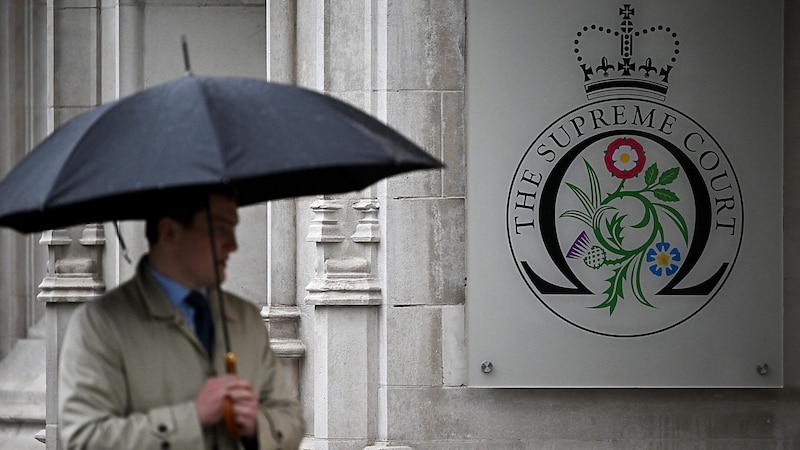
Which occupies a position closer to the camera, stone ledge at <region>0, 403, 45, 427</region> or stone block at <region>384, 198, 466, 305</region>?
stone block at <region>384, 198, 466, 305</region>

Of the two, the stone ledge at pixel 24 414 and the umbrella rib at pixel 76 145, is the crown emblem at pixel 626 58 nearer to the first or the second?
the umbrella rib at pixel 76 145

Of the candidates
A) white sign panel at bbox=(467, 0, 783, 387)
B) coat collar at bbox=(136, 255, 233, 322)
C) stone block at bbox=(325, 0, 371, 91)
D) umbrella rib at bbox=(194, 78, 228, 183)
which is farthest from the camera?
stone block at bbox=(325, 0, 371, 91)

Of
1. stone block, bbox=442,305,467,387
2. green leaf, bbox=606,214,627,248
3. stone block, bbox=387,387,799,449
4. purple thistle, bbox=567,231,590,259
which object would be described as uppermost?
green leaf, bbox=606,214,627,248

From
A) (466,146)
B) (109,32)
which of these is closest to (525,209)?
(466,146)

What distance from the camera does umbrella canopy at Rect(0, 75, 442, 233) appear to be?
3496 millimetres

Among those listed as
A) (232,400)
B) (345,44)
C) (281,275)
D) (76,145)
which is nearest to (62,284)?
(281,275)

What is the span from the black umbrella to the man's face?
4 centimetres

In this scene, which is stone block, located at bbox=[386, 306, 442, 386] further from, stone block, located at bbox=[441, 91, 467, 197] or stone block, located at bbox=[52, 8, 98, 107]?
stone block, located at bbox=[52, 8, 98, 107]

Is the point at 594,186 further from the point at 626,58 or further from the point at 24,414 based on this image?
the point at 24,414

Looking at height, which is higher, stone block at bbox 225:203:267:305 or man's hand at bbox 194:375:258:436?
stone block at bbox 225:203:267:305

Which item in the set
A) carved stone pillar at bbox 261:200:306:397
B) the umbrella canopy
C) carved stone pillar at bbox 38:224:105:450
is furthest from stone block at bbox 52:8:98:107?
the umbrella canopy

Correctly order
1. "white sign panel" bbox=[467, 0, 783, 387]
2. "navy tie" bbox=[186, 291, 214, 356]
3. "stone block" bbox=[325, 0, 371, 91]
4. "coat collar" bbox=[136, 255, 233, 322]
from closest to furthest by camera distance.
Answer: "coat collar" bbox=[136, 255, 233, 322], "navy tie" bbox=[186, 291, 214, 356], "white sign panel" bbox=[467, 0, 783, 387], "stone block" bbox=[325, 0, 371, 91]

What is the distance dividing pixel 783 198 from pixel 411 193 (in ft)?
6.65

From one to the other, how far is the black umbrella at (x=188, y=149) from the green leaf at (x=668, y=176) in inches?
164
